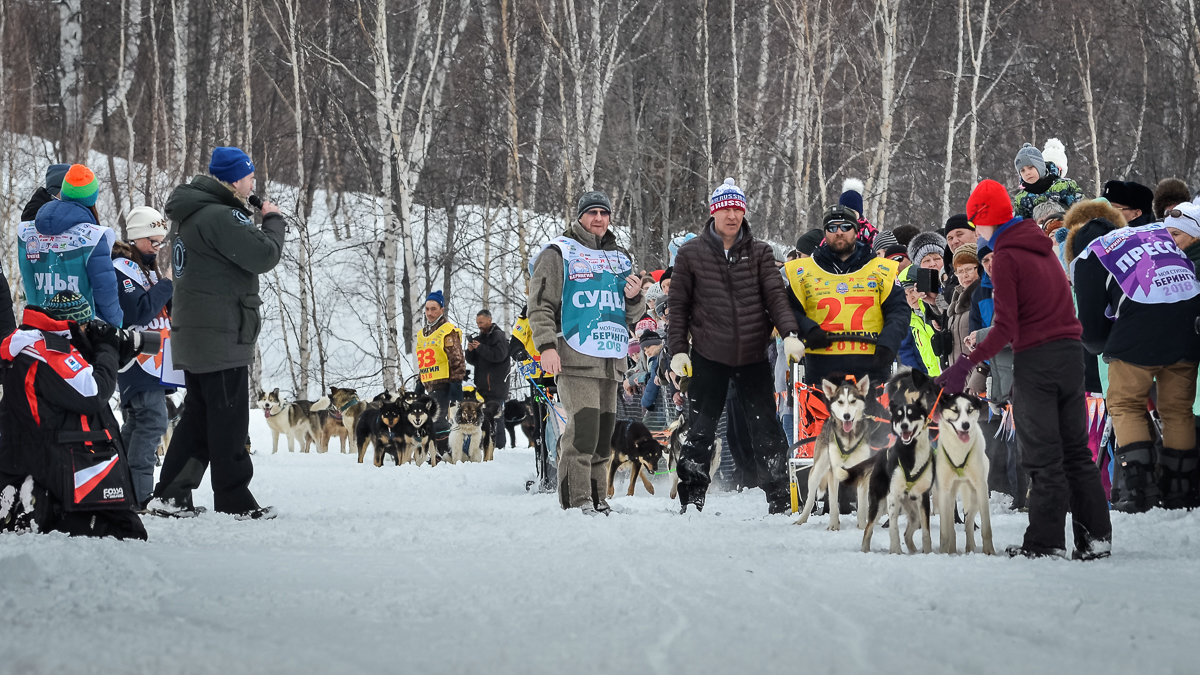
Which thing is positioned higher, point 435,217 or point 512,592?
point 435,217

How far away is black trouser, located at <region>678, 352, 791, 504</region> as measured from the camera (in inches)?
279

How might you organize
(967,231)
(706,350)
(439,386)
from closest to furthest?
(706,350) < (967,231) < (439,386)

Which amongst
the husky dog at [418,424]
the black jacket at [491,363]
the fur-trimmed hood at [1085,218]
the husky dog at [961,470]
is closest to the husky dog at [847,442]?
the husky dog at [961,470]

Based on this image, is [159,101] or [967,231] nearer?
[967,231]

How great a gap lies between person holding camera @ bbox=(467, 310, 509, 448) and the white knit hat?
23.6ft

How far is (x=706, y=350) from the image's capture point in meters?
7.06

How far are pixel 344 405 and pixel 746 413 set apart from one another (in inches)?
401

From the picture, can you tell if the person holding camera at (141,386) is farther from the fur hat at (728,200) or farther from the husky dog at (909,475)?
the husky dog at (909,475)

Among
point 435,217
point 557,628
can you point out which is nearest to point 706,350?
point 557,628

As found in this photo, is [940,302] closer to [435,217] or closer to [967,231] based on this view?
[967,231]

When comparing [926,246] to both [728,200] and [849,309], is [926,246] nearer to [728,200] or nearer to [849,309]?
[849,309]

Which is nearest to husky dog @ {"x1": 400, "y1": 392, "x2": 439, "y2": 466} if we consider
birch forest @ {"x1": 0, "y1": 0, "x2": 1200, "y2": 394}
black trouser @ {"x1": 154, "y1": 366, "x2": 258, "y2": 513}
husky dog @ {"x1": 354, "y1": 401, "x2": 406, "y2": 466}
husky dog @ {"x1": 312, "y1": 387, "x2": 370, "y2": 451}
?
husky dog @ {"x1": 354, "y1": 401, "x2": 406, "y2": 466}

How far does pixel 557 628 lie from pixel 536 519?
319 centimetres

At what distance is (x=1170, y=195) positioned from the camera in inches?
294
